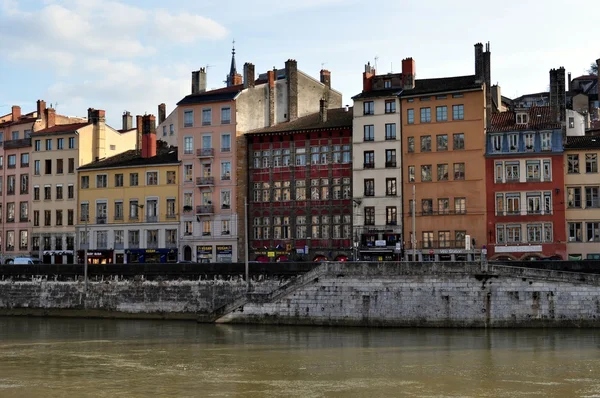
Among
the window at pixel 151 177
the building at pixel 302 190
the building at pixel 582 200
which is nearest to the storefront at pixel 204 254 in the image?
the building at pixel 302 190

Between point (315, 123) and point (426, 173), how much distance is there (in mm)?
11047

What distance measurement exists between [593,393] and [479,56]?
42.2m

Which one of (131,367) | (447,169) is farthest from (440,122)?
(131,367)

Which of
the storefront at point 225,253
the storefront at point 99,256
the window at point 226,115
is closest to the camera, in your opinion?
the storefront at point 225,253

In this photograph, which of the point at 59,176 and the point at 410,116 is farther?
the point at 59,176

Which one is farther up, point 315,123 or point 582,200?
point 315,123

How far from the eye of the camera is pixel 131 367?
38.8 metres

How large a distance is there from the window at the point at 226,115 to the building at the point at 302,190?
7.12 ft

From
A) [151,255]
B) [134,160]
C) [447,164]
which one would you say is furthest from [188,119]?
[447,164]

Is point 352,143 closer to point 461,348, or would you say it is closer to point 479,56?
point 479,56

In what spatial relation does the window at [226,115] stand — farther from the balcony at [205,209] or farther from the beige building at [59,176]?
the beige building at [59,176]

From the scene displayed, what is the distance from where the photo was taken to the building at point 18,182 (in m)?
86.9

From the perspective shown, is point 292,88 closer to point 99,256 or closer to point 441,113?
point 441,113

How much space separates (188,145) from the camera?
263ft
